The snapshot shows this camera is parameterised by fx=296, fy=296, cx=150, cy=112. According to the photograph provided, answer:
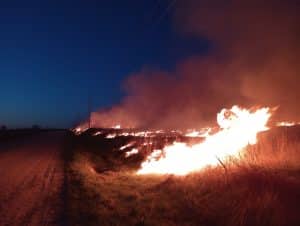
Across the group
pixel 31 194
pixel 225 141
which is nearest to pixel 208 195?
pixel 225 141

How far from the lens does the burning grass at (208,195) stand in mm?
7719

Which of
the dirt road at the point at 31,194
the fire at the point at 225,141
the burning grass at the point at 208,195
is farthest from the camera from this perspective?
the fire at the point at 225,141

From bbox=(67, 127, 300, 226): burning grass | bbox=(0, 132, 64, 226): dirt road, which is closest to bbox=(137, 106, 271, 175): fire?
bbox=(67, 127, 300, 226): burning grass

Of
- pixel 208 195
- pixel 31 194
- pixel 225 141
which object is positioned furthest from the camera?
pixel 225 141

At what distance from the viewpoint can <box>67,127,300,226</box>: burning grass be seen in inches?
304

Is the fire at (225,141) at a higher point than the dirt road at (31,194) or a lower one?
higher

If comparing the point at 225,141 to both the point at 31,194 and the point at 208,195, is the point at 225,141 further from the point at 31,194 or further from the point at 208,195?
the point at 31,194

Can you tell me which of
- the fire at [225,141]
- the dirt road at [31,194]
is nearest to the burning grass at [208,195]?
the dirt road at [31,194]

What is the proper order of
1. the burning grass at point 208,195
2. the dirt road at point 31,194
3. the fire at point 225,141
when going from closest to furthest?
the dirt road at point 31,194 → the burning grass at point 208,195 → the fire at point 225,141

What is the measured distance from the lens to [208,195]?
9672 millimetres

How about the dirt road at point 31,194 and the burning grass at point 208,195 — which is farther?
the burning grass at point 208,195

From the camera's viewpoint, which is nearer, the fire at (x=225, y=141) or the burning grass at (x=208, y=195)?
the burning grass at (x=208, y=195)

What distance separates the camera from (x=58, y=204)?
8.78 m

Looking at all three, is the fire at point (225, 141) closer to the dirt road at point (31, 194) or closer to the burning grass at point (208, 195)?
the burning grass at point (208, 195)
